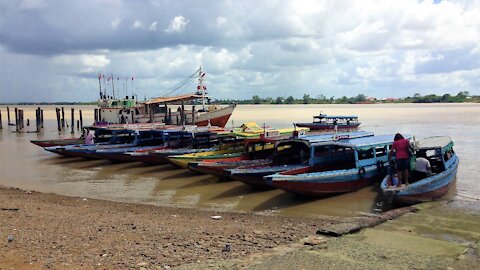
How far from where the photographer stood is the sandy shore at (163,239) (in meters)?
7.09

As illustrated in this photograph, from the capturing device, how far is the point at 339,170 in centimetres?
1498

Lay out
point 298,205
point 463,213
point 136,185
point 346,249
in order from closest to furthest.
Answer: point 346,249 → point 463,213 → point 298,205 → point 136,185

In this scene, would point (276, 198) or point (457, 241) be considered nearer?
point (457, 241)

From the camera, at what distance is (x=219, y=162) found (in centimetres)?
1703

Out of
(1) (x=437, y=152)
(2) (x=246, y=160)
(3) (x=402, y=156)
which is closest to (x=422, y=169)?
(1) (x=437, y=152)

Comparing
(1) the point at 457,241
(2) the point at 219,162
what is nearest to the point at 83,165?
(2) the point at 219,162

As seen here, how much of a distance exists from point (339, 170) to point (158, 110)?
78.7 feet

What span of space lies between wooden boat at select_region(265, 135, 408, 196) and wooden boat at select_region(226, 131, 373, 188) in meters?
0.22

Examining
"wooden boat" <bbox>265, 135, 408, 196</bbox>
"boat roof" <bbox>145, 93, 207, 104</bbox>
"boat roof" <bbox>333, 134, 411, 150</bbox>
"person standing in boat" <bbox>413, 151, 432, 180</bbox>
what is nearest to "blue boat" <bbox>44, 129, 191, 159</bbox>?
"boat roof" <bbox>145, 93, 207, 104</bbox>

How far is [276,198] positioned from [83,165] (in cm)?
1282

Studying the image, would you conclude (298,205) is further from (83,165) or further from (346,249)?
(83,165)

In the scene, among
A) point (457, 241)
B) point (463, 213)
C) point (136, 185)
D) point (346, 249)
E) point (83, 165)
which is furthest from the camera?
point (83, 165)

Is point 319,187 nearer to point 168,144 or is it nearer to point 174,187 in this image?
point 174,187

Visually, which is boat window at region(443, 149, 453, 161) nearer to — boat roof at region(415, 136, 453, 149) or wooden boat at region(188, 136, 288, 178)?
boat roof at region(415, 136, 453, 149)
